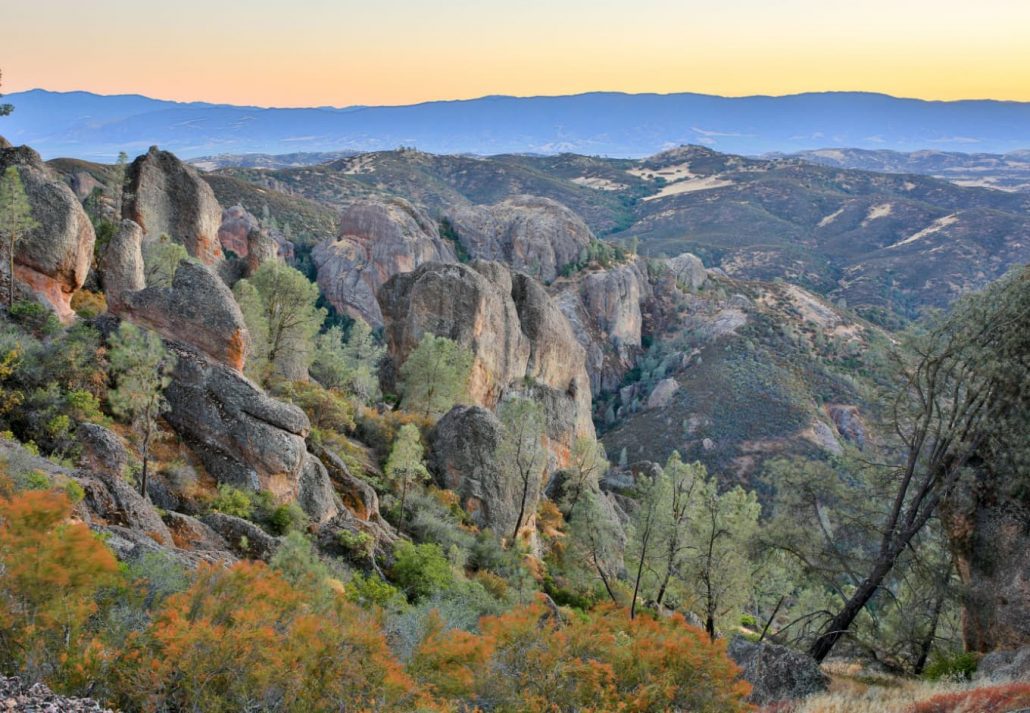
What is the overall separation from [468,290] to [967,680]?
38398mm

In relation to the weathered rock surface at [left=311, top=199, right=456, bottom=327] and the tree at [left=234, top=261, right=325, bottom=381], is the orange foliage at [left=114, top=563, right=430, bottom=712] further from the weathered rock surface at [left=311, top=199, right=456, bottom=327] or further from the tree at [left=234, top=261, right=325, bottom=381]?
the weathered rock surface at [left=311, top=199, right=456, bottom=327]

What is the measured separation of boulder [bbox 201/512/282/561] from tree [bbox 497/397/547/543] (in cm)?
1619

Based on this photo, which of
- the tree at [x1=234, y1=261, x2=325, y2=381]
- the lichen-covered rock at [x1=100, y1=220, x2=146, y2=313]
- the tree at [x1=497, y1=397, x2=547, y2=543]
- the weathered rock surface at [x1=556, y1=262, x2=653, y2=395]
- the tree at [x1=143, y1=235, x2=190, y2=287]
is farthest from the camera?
the weathered rock surface at [x1=556, y1=262, x2=653, y2=395]

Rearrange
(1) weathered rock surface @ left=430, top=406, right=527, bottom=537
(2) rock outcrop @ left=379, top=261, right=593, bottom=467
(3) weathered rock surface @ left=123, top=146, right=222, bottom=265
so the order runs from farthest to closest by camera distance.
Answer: (2) rock outcrop @ left=379, top=261, right=593, bottom=467 → (3) weathered rock surface @ left=123, top=146, right=222, bottom=265 → (1) weathered rock surface @ left=430, top=406, right=527, bottom=537

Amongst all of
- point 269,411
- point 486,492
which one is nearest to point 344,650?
point 269,411

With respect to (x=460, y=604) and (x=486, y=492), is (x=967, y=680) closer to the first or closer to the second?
(x=460, y=604)

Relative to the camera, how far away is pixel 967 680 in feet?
45.7

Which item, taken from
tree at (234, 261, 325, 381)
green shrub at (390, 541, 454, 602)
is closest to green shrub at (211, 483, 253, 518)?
green shrub at (390, 541, 454, 602)

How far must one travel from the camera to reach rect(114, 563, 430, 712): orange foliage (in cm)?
865

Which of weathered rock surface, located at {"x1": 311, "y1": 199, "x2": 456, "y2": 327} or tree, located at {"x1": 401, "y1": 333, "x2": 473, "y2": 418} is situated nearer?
tree, located at {"x1": 401, "y1": 333, "x2": 473, "y2": 418}

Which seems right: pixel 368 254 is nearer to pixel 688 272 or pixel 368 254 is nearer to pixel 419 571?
pixel 688 272

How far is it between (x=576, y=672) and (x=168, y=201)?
37.5 meters

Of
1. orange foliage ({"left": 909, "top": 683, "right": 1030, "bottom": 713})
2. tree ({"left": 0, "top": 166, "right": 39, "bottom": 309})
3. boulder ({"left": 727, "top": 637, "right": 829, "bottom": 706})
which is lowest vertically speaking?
boulder ({"left": 727, "top": 637, "right": 829, "bottom": 706})

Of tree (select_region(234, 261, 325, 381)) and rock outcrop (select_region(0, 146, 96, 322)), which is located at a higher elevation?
rock outcrop (select_region(0, 146, 96, 322))
